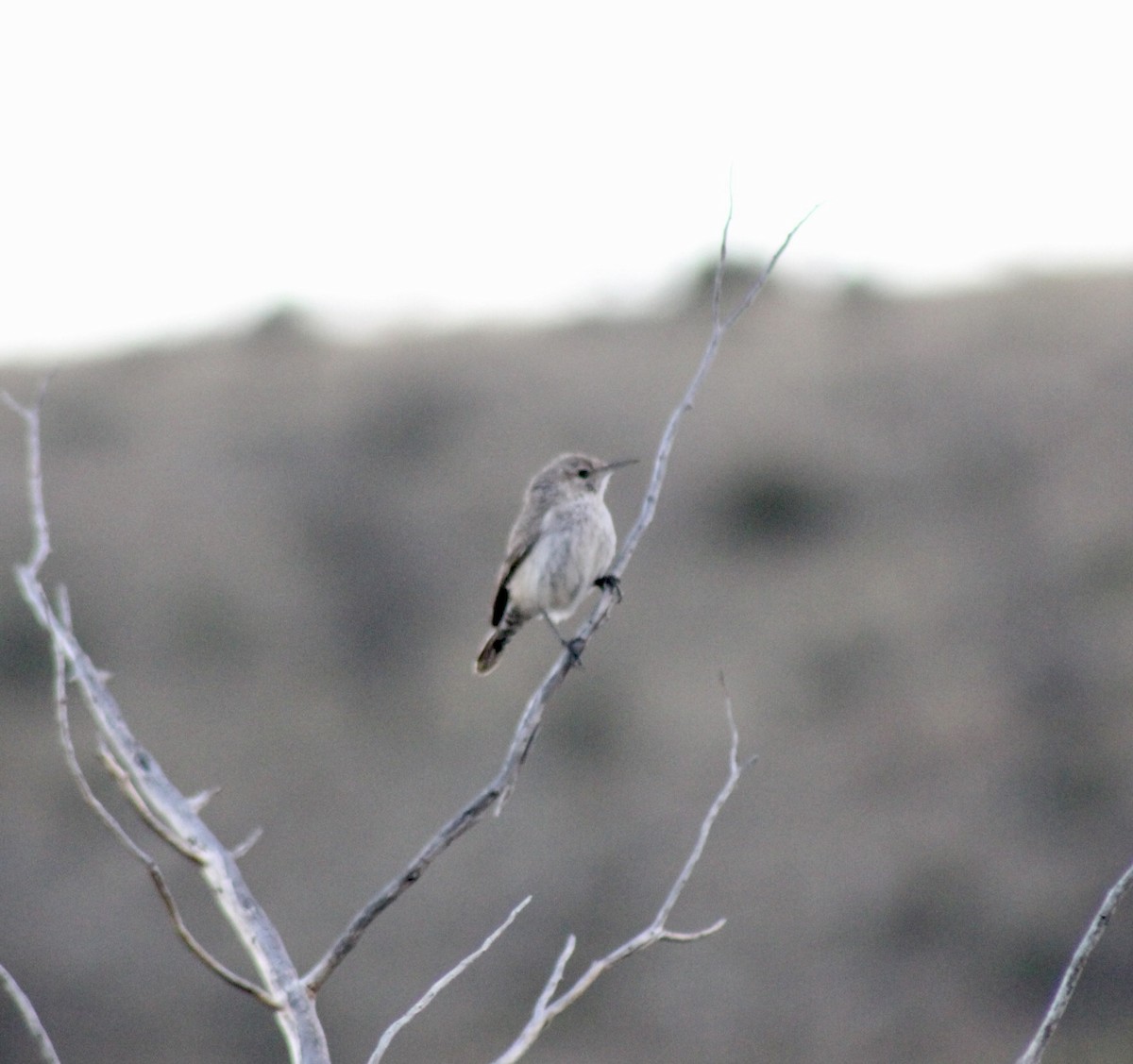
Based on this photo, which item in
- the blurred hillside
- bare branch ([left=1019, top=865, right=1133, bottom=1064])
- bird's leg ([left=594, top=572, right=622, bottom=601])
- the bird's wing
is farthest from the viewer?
the blurred hillside

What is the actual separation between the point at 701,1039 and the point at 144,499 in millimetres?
11087

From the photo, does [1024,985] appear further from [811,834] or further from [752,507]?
[752,507]

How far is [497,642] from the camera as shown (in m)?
8.28

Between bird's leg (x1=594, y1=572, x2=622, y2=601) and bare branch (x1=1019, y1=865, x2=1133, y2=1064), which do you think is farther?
bird's leg (x1=594, y1=572, x2=622, y2=601)

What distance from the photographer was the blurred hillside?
17.5 metres

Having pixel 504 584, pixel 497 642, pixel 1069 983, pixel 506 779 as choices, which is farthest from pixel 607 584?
pixel 1069 983

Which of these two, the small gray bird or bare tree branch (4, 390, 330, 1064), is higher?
bare tree branch (4, 390, 330, 1064)

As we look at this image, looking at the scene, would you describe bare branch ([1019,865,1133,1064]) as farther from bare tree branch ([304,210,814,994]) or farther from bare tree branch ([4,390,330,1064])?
bare tree branch ([4,390,330,1064])

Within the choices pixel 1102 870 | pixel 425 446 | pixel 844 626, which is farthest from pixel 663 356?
pixel 1102 870

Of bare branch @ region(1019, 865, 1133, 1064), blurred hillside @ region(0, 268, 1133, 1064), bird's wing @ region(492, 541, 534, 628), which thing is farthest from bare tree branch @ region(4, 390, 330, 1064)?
blurred hillside @ region(0, 268, 1133, 1064)

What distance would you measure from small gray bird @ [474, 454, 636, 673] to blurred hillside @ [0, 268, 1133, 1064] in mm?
Answer: 9916

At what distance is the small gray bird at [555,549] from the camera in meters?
7.78

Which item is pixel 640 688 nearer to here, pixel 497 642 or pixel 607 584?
pixel 497 642

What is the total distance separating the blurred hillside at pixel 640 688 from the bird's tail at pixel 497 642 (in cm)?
973
